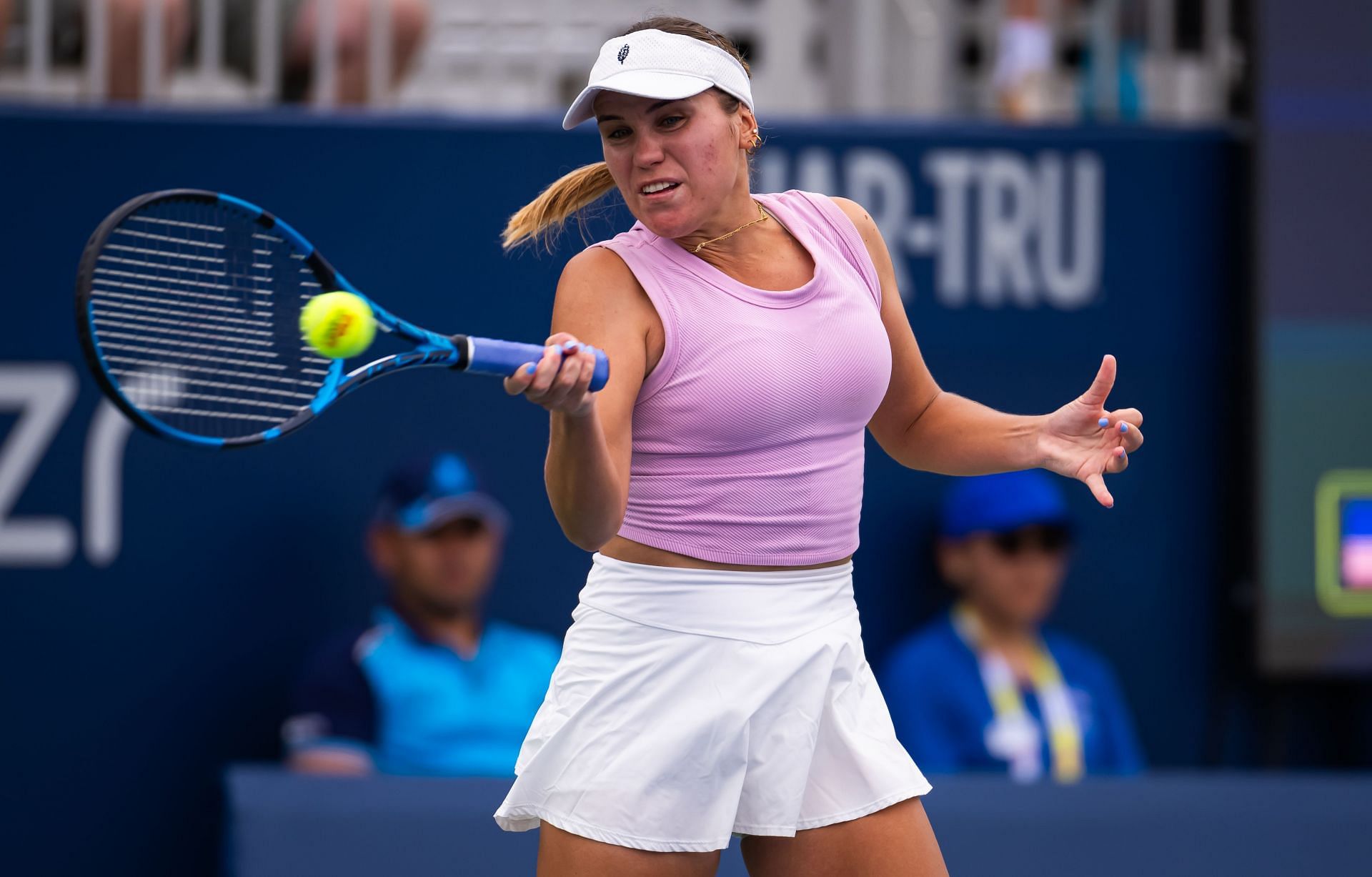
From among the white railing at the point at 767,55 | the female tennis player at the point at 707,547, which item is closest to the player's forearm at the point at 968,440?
the female tennis player at the point at 707,547

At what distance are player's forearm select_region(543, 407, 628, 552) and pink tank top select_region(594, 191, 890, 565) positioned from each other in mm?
164

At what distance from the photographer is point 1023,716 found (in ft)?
15.5

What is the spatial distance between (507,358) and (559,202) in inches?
19.0

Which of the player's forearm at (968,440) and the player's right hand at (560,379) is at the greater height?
the player's right hand at (560,379)

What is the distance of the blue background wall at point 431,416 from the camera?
466cm

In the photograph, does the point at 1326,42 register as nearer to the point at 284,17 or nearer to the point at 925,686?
the point at 925,686

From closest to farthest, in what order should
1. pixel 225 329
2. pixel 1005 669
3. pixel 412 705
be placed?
pixel 225 329 → pixel 412 705 → pixel 1005 669

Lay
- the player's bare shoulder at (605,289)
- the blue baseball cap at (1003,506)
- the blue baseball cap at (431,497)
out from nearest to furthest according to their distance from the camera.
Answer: the player's bare shoulder at (605,289) < the blue baseball cap at (431,497) < the blue baseball cap at (1003,506)

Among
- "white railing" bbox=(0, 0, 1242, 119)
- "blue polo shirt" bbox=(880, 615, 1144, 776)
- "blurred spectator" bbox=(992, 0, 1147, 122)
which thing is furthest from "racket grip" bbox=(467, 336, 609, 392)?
"blurred spectator" bbox=(992, 0, 1147, 122)

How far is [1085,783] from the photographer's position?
4121 mm

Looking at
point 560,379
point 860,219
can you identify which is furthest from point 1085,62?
point 560,379

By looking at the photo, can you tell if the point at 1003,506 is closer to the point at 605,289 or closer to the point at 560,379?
the point at 605,289

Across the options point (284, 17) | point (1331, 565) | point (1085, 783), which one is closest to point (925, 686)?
point (1085, 783)

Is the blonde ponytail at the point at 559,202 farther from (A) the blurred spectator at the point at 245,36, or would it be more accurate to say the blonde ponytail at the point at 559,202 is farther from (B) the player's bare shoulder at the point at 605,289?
(A) the blurred spectator at the point at 245,36
